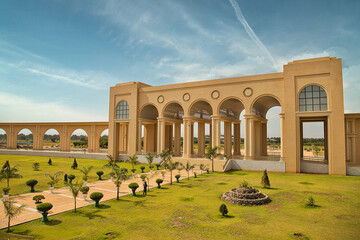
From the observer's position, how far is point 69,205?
1630 centimetres

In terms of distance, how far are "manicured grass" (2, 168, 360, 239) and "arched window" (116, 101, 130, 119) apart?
87.7 ft

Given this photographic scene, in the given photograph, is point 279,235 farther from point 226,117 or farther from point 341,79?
point 226,117

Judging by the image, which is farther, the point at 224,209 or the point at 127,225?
the point at 224,209

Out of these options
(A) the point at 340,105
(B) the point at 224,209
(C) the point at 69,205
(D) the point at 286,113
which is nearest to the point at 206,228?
(B) the point at 224,209

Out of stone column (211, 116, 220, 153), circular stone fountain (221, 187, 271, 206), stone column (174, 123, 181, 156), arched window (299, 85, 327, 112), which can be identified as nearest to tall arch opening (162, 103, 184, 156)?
stone column (174, 123, 181, 156)

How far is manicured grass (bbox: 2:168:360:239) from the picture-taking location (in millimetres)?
11758

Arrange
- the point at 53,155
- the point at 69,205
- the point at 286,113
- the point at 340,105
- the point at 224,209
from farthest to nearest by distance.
Answer: 1. the point at 53,155
2. the point at 286,113
3. the point at 340,105
4. the point at 69,205
5. the point at 224,209

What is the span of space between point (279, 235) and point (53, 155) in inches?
2046

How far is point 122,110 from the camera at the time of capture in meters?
45.4

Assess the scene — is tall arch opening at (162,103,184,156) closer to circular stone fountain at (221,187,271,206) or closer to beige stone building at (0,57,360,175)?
beige stone building at (0,57,360,175)

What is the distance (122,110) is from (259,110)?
25.1m

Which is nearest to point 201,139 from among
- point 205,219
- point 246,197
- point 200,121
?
point 200,121

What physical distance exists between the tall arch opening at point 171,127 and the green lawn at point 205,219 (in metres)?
21.5

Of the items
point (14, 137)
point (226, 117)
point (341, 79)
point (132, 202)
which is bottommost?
point (132, 202)
